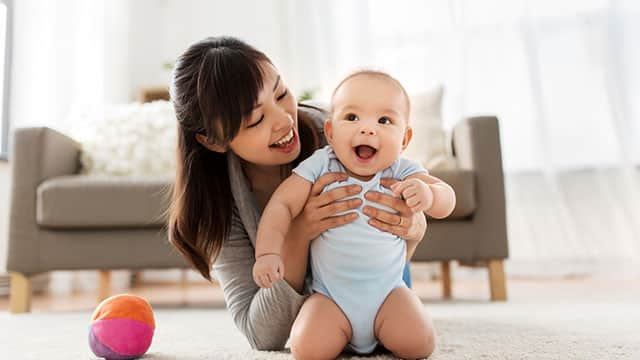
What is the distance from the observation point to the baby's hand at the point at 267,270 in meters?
0.82

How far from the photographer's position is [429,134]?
222cm

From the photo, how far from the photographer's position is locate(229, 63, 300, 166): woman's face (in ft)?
3.11

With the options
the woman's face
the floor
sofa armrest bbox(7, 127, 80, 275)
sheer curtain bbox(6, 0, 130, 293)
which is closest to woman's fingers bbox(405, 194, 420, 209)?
the woman's face

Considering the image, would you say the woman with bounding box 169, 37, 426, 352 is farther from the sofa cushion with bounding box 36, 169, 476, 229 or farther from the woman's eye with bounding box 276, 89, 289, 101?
the sofa cushion with bounding box 36, 169, 476, 229

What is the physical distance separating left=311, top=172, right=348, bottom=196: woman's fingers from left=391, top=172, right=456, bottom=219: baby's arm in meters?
0.08

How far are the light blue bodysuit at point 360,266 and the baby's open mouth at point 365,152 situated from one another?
0.13 ft

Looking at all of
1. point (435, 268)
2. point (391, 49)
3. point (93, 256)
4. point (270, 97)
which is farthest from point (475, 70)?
point (270, 97)

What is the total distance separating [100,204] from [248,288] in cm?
95

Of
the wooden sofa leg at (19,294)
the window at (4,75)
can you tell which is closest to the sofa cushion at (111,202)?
the wooden sofa leg at (19,294)

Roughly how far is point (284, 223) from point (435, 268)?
240 centimetres

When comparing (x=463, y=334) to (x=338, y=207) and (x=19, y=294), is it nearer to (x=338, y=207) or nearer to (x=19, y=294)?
(x=338, y=207)

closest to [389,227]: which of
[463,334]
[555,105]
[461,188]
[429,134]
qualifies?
[463,334]

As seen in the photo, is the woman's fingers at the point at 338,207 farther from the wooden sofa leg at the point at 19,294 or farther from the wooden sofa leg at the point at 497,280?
the wooden sofa leg at the point at 19,294

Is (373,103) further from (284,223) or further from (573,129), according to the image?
(573,129)
